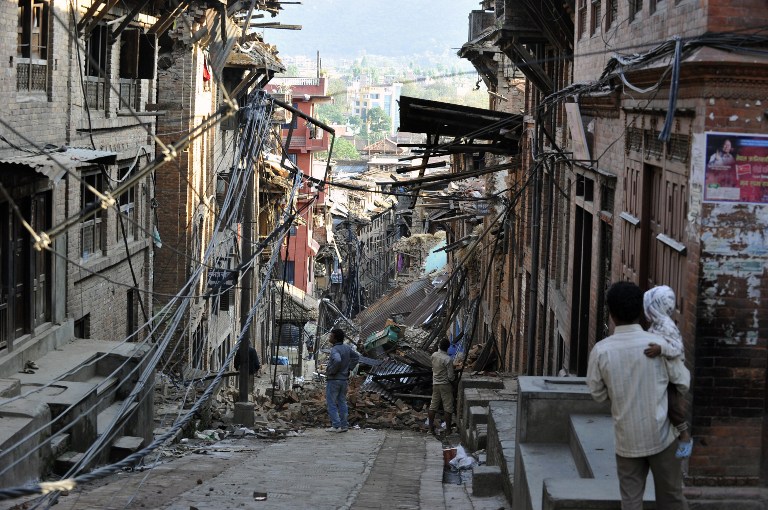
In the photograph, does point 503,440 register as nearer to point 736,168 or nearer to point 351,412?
point 736,168

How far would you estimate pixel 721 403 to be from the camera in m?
8.54

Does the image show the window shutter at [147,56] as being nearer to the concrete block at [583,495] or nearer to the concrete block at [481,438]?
the concrete block at [481,438]

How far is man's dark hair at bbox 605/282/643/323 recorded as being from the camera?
6.78m

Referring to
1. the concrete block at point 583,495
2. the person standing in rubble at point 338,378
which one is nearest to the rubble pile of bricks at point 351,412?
the person standing in rubble at point 338,378

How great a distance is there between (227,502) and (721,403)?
4.79 metres

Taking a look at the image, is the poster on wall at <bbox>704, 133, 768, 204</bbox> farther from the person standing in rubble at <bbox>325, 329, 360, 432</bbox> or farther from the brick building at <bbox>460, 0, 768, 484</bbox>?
the person standing in rubble at <bbox>325, 329, 360, 432</bbox>

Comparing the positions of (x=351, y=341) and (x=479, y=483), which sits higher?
(x=479, y=483)

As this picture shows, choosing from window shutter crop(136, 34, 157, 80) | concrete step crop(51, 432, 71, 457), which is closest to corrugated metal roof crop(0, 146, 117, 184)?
concrete step crop(51, 432, 71, 457)

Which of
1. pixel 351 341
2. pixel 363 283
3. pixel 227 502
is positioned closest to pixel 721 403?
pixel 227 502

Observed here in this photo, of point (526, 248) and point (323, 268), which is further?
point (323, 268)

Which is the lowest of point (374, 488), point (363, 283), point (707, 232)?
point (363, 283)

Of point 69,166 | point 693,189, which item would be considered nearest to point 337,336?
point 69,166

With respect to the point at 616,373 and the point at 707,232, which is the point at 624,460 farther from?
the point at 707,232

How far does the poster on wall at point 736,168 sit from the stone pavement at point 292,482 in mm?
4234
